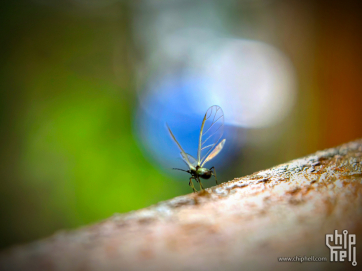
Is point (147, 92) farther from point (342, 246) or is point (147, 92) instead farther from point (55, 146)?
point (342, 246)

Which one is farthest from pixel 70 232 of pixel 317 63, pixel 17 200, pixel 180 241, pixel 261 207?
pixel 317 63

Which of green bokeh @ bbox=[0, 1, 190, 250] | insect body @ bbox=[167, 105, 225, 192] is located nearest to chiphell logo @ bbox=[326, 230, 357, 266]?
insect body @ bbox=[167, 105, 225, 192]

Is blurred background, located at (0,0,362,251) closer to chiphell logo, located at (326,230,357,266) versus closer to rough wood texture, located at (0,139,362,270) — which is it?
rough wood texture, located at (0,139,362,270)

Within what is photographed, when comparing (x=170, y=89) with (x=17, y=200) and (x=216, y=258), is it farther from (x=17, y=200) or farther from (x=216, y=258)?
(x=216, y=258)

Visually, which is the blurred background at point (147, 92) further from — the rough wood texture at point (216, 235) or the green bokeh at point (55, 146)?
the rough wood texture at point (216, 235)

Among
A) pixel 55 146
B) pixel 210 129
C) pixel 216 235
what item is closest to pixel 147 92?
pixel 55 146

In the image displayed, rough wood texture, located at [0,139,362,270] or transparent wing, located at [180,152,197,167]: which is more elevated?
transparent wing, located at [180,152,197,167]

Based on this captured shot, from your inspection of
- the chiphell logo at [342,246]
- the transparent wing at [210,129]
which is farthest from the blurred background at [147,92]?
the chiphell logo at [342,246]
